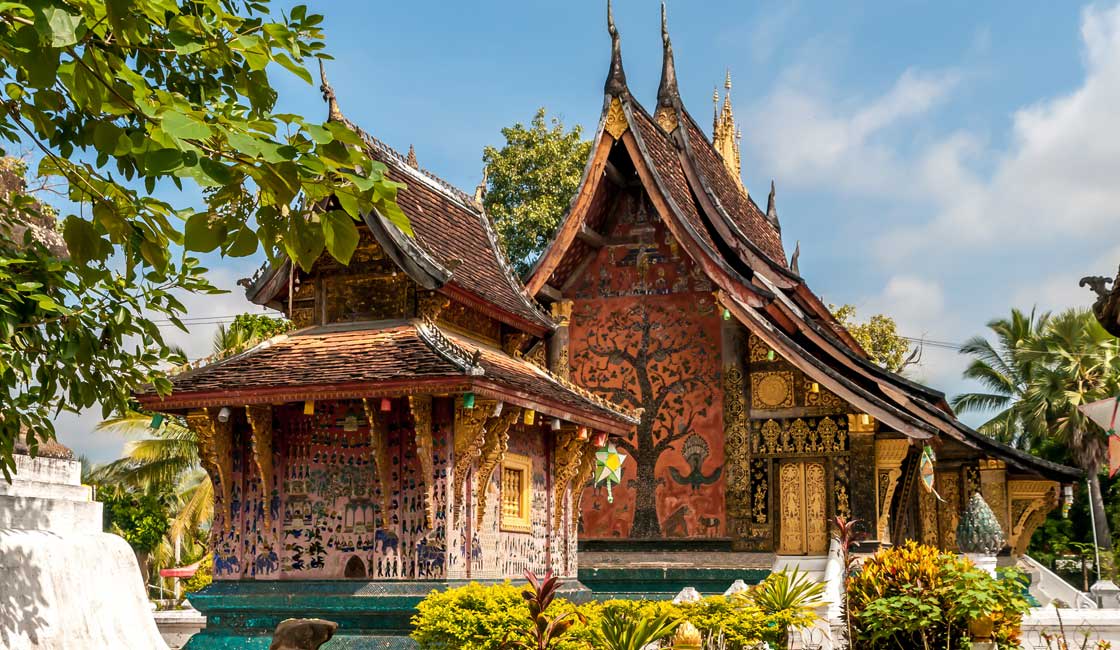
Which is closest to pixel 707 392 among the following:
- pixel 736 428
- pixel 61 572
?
pixel 736 428

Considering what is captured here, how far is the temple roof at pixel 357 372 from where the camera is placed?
1109 cm

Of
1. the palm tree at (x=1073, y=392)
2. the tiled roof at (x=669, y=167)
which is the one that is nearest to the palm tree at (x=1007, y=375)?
the palm tree at (x=1073, y=392)

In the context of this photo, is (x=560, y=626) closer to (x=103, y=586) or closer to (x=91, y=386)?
(x=103, y=586)

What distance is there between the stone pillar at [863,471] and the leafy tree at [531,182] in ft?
47.0

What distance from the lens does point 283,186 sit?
4.82 meters

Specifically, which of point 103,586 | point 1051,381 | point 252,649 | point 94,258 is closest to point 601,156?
point 252,649

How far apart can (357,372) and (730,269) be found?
6.61 m

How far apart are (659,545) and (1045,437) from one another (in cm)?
2496

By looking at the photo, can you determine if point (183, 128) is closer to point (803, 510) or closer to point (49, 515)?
point (49, 515)

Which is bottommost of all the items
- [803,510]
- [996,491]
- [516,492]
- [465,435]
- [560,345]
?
[803,510]

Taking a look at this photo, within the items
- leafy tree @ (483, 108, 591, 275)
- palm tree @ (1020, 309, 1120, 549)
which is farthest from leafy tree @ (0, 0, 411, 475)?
palm tree @ (1020, 309, 1120, 549)

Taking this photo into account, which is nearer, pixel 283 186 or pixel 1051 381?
pixel 283 186

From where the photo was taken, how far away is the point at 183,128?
4516 mm

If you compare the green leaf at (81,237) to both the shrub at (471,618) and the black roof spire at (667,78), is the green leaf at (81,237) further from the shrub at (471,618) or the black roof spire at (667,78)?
the black roof spire at (667,78)
